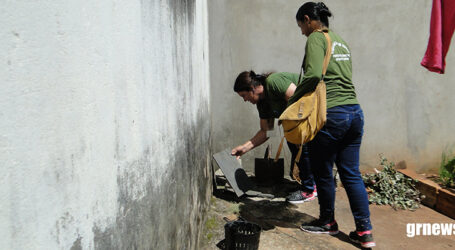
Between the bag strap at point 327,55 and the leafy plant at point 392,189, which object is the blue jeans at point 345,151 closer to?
the bag strap at point 327,55

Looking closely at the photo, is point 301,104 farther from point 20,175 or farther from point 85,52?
point 20,175

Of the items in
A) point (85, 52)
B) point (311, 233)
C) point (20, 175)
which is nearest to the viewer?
point (20, 175)

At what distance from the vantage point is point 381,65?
4.45 metres

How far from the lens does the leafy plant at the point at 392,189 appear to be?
153 inches

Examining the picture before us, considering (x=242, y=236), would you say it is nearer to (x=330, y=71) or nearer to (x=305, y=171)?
(x=330, y=71)

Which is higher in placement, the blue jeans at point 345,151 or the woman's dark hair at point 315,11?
the woman's dark hair at point 315,11

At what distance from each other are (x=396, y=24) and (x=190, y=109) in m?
3.44

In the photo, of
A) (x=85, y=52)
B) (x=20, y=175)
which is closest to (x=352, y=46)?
(x=85, y=52)

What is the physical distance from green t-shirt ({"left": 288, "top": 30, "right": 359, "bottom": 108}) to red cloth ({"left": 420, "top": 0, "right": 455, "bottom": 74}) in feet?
2.25

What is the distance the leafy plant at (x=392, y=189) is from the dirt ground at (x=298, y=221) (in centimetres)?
12

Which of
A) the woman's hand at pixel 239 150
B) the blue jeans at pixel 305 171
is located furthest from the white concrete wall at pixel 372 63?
the woman's hand at pixel 239 150

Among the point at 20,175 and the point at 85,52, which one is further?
the point at 85,52

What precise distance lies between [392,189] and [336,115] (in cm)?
206

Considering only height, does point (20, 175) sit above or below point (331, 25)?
below
